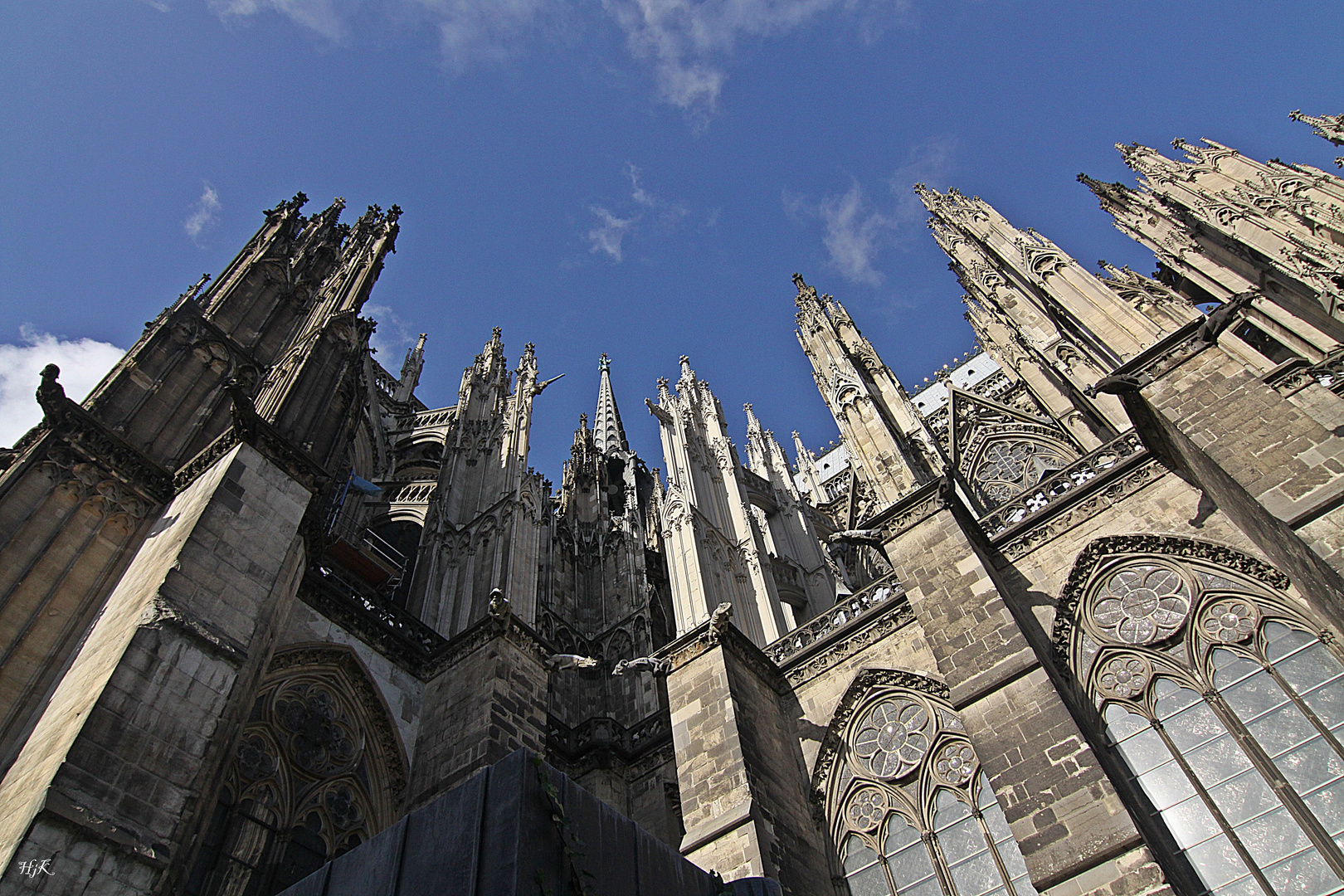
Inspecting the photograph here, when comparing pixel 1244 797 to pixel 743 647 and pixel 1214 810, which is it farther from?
pixel 743 647

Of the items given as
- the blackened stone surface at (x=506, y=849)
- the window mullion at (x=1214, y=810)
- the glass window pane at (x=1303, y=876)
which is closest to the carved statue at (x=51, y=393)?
the blackened stone surface at (x=506, y=849)

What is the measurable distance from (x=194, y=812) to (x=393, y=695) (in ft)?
15.2

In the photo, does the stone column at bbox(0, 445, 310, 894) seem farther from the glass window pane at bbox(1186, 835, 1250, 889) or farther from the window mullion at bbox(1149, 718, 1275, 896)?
the window mullion at bbox(1149, 718, 1275, 896)

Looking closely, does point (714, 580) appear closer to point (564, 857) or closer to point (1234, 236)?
point (564, 857)

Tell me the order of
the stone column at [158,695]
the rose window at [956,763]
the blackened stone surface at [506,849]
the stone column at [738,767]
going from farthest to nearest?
the rose window at [956,763], the stone column at [738,767], the stone column at [158,695], the blackened stone surface at [506,849]

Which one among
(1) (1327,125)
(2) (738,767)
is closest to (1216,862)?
(2) (738,767)

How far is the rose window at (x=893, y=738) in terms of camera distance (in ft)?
33.9

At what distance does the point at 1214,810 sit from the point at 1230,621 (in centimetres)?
216

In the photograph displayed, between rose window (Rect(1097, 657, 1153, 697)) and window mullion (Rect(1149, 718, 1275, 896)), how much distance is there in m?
0.41

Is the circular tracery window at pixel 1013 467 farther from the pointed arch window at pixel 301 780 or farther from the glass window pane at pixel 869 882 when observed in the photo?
the pointed arch window at pixel 301 780

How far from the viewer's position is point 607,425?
45.0 meters

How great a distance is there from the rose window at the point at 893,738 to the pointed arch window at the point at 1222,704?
82.8 inches

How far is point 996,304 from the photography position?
70.3ft

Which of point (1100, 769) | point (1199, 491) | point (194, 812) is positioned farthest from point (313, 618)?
point (1199, 491)
